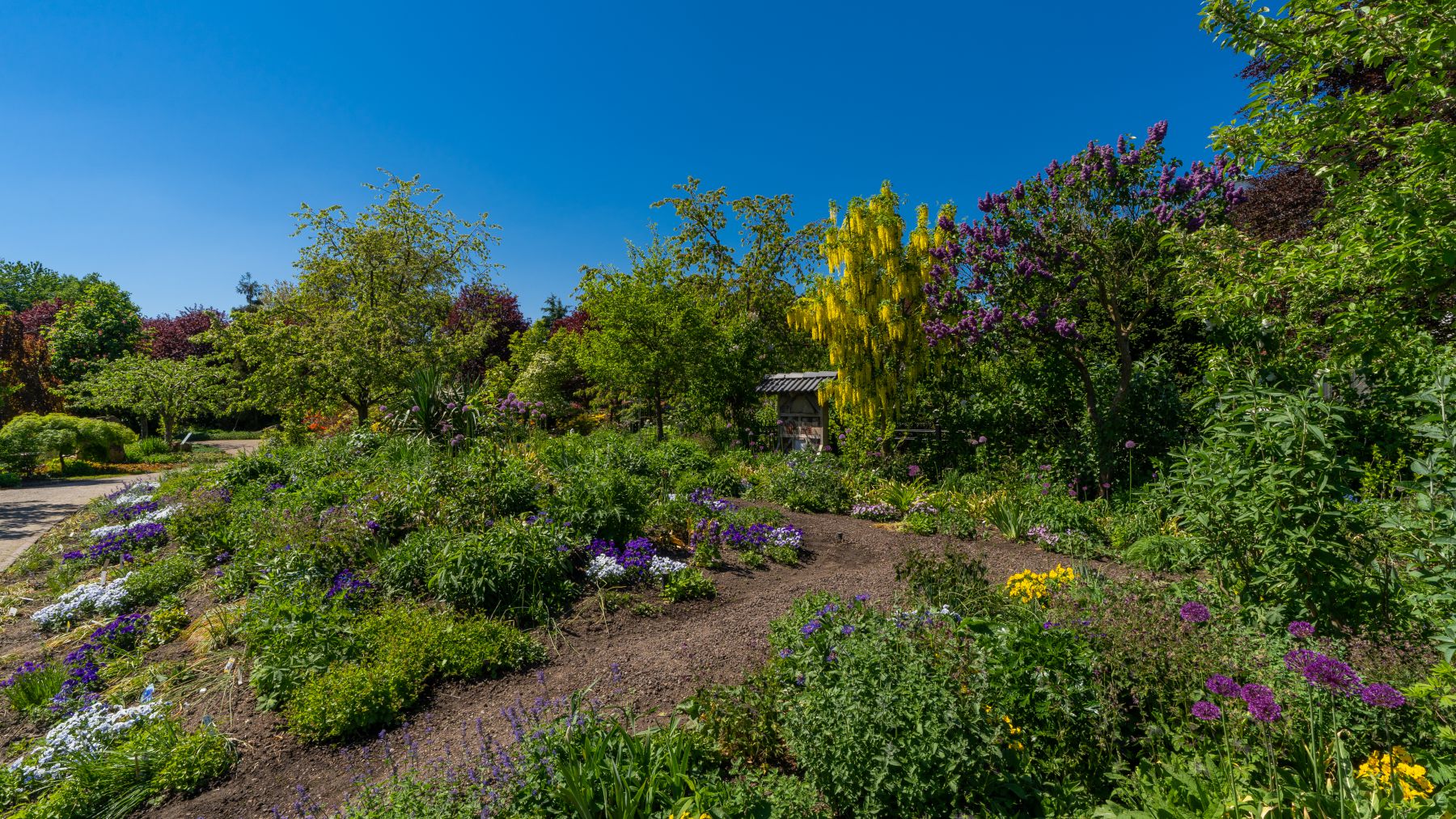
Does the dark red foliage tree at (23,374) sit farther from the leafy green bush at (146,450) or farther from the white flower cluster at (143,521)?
the white flower cluster at (143,521)

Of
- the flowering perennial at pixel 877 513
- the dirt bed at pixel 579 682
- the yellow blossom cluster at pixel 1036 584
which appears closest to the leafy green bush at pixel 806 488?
the flowering perennial at pixel 877 513

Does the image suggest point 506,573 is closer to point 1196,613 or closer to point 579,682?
point 579,682

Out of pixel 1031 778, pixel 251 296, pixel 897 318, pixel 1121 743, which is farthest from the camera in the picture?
pixel 251 296

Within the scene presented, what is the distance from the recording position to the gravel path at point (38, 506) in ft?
26.8

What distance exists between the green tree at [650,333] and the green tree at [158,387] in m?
10.9

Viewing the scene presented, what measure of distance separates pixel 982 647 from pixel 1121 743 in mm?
776

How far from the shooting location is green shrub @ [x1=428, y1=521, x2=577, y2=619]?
473 centimetres

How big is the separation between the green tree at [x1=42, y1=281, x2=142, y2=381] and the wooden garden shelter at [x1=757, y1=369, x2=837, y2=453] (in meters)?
23.0

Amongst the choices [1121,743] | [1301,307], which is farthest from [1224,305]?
[1121,743]

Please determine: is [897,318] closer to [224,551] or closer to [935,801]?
[935,801]

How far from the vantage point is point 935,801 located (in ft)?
7.50

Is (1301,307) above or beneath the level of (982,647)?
above

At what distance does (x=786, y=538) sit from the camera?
6.58m

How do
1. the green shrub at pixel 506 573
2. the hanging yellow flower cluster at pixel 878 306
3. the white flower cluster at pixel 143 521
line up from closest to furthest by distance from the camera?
the green shrub at pixel 506 573 → the white flower cluster at pixel 143 521 → the hanging yellow flower cluster at pixel 878 306
